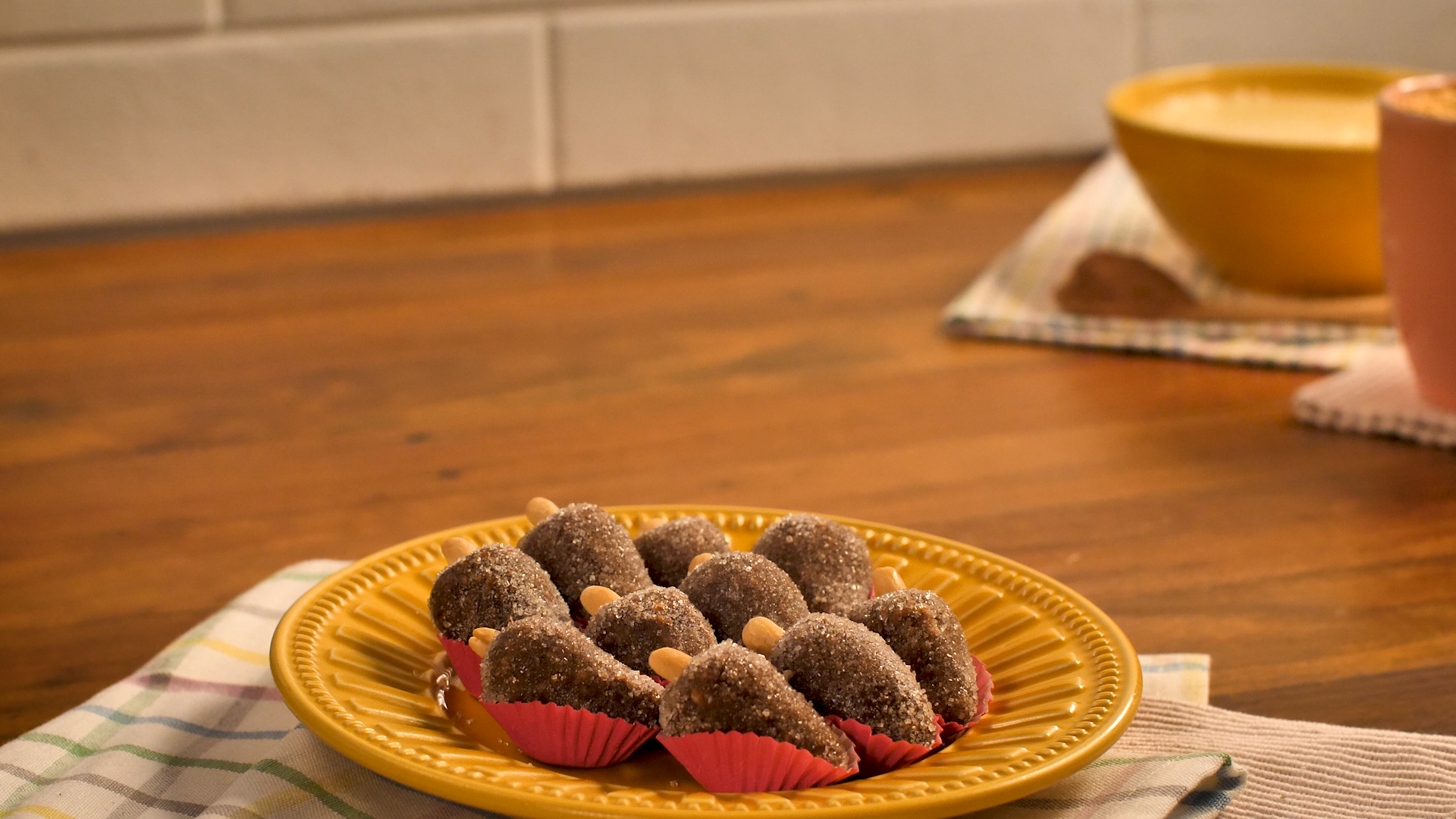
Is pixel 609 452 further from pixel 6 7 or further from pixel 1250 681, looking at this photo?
pixel 6 7

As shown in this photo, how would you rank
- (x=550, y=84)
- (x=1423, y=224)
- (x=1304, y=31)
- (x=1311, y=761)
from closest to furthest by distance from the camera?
(x=1311, y=761) < (x=1423, y=224) < (x=550, y=84) < (x=1304, y=31)

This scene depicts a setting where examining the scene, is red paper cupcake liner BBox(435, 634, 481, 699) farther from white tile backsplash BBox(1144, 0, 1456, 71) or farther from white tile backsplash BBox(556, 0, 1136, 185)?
white tile backsplash BBox(1144, 0, 1456, 71)

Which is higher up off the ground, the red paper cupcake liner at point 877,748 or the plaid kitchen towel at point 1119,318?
the red paper cupcake liner at point 877,748

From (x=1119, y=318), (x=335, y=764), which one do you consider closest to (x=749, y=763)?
(x=335, y=764)

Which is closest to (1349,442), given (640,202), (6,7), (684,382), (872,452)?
(872,452)

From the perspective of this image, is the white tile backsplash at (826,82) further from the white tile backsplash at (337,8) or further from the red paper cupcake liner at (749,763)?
the red paper cupcake liner at (749,763)

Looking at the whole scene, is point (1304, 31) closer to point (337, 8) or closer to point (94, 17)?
point (337, 8)

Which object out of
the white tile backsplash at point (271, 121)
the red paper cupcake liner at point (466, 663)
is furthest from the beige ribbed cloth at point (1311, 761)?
the white tile backsplash at point (271, 121)
